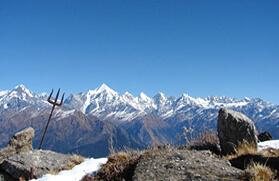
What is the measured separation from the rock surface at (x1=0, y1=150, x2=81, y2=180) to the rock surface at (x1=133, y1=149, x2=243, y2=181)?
7640mm

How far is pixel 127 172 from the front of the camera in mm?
7727

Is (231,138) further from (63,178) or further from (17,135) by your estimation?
(17,135)

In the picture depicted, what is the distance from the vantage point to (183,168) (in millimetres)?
6359

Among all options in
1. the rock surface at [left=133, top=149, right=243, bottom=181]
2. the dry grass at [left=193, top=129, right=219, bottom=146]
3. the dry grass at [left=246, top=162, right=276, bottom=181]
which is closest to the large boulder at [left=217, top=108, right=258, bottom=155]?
the dry grass at [left=193, top=129, right=219, bottom=146]

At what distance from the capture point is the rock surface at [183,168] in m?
5.85

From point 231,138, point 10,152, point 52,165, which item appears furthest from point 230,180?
point 10,152

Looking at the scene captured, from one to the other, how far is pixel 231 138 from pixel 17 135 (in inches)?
599

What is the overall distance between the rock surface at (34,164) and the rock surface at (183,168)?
7640 mm

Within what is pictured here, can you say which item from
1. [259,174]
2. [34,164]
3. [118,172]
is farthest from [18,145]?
[259,174]

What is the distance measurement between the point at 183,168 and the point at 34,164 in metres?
9.72

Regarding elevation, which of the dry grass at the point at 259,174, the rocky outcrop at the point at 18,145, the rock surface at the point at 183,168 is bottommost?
the dry grass at the point at 259,174

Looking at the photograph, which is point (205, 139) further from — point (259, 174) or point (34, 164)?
point (34, 164)

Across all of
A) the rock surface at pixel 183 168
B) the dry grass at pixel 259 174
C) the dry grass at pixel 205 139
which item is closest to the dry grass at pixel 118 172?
the rock surface at pixel 183 168

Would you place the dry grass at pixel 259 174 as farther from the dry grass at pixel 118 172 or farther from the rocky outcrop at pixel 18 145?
Answer: the rocky outcrop at pixel 18 145
